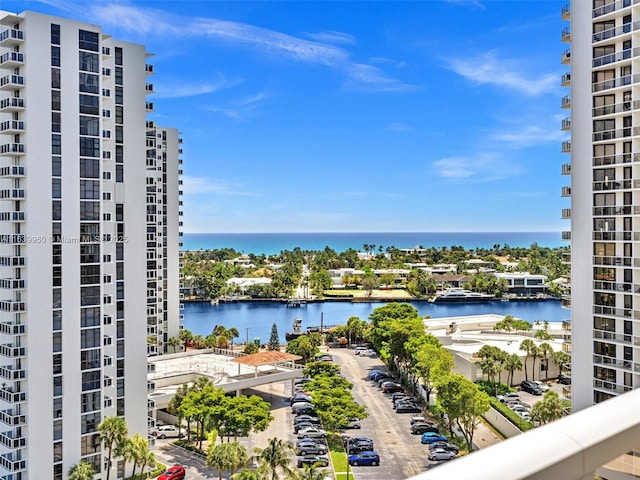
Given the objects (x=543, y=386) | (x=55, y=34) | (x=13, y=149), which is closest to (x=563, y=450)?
(x=13, y=149)

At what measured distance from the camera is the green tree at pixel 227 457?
8352 millimetres

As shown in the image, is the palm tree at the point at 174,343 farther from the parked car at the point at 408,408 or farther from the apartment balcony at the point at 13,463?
the apartment balcony at the point at 13,463

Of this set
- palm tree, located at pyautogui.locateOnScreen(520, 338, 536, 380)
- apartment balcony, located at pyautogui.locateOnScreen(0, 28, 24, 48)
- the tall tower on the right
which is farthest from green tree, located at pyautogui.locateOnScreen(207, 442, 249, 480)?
palm tree, located at pyautogui.locateOnScreen(520, 338, 536, 380)

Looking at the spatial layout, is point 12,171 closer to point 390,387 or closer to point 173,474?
point 173,474

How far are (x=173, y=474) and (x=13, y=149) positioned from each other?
525 centimetres

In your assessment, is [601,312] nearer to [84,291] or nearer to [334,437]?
[334,437]

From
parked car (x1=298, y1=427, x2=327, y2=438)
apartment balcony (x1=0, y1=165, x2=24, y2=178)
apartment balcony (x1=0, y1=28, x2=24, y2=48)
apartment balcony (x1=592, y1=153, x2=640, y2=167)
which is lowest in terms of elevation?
parked car (x1=298, y1=427, x2=327, y2=438)

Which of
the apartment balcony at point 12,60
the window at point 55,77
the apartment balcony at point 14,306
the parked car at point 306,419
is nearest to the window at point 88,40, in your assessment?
the window at point 55,77

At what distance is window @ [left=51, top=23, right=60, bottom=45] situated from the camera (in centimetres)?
853

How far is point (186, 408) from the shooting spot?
10.5m

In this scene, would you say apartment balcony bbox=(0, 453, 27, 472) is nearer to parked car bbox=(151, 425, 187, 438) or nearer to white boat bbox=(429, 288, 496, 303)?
parked car bbox=(151, 425, 187, 438)

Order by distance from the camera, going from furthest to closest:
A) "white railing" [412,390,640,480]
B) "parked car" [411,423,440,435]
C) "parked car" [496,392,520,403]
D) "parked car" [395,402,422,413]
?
"parked car" [496,392,520,403]
"parked car" [395,402,422,413]
"parked car" [411,423,440,435]
"white railing" [412,390,640,480]

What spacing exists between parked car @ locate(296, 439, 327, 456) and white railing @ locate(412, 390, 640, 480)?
9611 millimetres

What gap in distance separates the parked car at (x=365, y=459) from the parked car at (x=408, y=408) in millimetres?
2745
